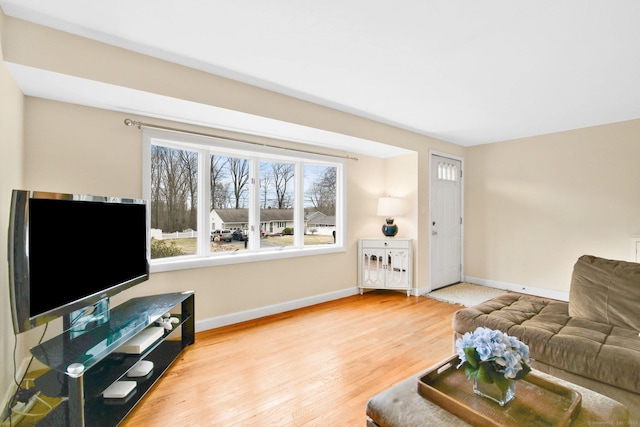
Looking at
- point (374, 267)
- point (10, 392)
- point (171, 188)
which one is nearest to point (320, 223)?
point (374, 267)

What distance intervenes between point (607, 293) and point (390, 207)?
2.45 metres

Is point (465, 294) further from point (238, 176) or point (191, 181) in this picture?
point (191, 181)

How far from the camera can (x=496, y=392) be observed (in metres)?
1.27

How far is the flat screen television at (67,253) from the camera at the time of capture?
4.39 feet

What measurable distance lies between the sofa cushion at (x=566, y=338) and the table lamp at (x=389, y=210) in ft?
6.44

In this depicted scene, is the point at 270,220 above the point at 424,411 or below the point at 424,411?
above

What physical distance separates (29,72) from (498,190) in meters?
5.48

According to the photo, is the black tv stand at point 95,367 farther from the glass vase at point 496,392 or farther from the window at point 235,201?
the glass vase at point 496,392

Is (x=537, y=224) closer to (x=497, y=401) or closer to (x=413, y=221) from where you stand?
(x=413, y=221)

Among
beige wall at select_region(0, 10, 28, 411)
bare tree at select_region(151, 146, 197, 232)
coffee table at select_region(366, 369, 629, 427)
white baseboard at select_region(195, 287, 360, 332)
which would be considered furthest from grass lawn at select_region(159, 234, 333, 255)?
coffee table at select_region(366, 369, 629, 427)

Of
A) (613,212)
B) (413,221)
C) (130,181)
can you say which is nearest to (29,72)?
(130,181)

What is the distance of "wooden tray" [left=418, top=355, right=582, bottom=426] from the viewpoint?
112 cm

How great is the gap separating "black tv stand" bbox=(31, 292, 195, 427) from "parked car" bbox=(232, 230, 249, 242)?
3.88ft

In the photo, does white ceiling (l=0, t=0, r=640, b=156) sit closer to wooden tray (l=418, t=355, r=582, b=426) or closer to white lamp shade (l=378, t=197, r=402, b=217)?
white lamp shade (l=378, t=197, r=402, b=217)
